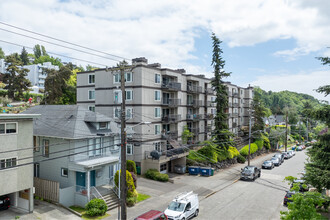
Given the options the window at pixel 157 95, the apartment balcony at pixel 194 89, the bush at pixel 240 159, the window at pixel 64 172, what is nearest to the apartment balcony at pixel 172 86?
the window at pixel 157 95

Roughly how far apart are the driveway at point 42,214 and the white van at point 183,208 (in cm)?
749

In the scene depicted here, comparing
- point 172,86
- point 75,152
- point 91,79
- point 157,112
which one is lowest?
point 75,152

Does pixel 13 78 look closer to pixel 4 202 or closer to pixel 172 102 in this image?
pixel 172 102

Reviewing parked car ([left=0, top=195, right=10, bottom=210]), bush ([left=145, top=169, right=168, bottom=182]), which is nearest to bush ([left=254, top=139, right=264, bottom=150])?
bush ([left=145, top=169, right=168, bottom=182])

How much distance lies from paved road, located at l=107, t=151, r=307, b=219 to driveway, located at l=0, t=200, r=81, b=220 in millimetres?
3782

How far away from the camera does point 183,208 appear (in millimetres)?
20562

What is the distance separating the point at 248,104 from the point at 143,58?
155 feet

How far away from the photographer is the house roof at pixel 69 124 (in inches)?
1003

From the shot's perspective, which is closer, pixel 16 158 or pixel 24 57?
pixel 16 158

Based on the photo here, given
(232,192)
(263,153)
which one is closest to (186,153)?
(232,192)

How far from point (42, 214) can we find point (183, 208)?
11335 mm

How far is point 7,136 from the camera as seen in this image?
20141mm

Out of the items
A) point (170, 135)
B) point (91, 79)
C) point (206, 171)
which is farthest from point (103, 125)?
point (206, 171)

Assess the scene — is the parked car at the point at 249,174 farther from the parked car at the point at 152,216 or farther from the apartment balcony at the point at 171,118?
the parked car at the point at 152,216
